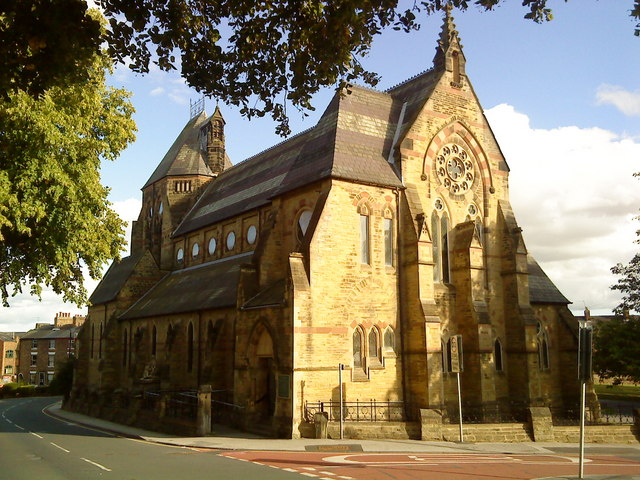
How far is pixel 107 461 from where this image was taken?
16.8 meters

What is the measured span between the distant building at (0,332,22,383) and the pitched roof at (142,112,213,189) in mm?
57490

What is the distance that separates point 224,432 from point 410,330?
344 inches

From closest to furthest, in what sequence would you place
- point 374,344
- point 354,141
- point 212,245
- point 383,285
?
point 374,344 < point 383,285 < point 354,141 < point 212,245

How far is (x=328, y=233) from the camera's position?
2353cm

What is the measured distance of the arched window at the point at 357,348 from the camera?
2327 centimetres

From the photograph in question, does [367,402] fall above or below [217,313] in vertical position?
below

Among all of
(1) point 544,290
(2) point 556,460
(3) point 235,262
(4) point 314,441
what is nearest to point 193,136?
(3) point 235,262

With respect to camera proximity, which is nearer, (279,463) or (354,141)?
(279,463)

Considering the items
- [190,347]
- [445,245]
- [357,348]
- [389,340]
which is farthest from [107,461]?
[445,245]

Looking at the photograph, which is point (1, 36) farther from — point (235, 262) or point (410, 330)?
point (235, 262)

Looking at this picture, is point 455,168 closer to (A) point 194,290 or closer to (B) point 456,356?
(B) point 456,356

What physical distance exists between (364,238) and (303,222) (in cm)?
315

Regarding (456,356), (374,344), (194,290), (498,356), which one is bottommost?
(498,356)

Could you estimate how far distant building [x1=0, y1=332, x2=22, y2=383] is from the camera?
91.5 metres
